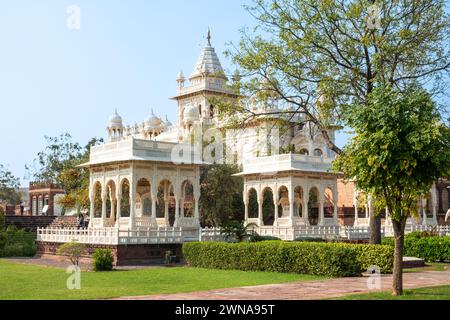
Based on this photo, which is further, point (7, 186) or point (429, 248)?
point (7, 186)

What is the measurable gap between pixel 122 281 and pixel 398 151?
9371 mm

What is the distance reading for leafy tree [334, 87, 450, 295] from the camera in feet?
45.6

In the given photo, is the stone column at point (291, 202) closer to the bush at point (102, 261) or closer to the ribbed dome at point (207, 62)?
the bush at point (102, 261)

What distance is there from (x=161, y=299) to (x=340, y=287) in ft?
16.6

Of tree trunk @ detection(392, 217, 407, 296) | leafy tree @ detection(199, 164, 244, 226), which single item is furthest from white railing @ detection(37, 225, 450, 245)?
tree trunk @ detection(392, 217, 407, 296)

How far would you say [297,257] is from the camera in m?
21.0

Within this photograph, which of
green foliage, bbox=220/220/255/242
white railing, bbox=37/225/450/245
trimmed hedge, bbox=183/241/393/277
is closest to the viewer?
trimmed hedge, bbox=183/241/393/277

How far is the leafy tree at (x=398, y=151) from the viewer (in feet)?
45.6

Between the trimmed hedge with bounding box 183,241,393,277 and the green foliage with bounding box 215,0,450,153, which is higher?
the green foliage with bounding box 215,0,450,153

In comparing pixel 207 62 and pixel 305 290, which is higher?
pixel 207 62

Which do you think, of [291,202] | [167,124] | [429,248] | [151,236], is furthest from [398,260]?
[167,124]

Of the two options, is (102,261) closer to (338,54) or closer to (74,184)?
(338,54)

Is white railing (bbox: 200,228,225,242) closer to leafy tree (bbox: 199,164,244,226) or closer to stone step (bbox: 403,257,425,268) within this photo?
stone step (bbox: 403,257,425,268)

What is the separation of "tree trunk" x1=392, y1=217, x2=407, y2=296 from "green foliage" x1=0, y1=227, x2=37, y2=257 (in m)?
23.6
